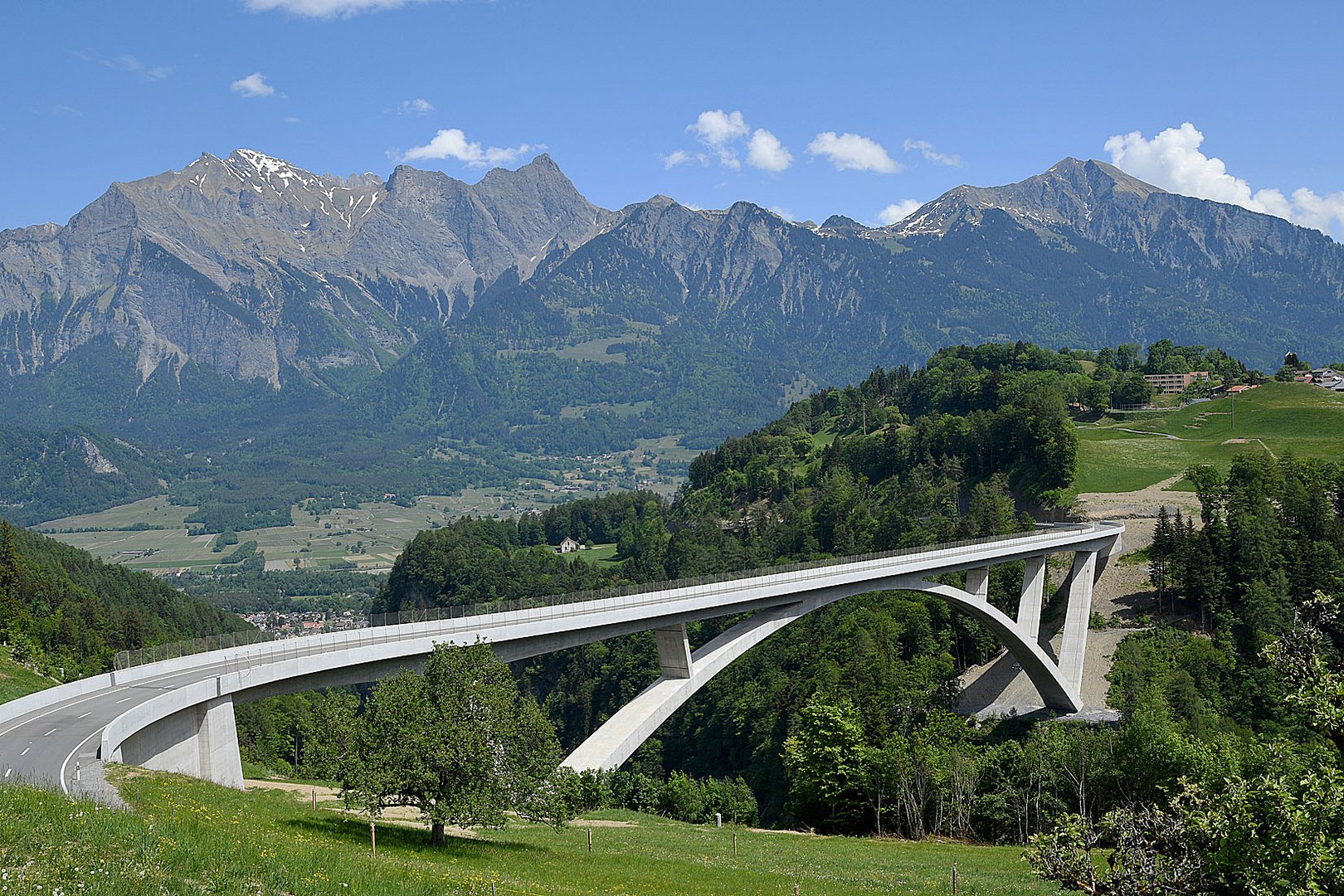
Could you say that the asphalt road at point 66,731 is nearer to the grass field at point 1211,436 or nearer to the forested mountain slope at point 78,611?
the forested mountain slope at point 78,611

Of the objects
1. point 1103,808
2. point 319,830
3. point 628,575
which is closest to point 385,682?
point 319,830

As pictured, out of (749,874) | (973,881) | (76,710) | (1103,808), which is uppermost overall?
(76,710)

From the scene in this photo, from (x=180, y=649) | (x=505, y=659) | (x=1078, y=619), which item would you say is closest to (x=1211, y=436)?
(x=1078, y=619)

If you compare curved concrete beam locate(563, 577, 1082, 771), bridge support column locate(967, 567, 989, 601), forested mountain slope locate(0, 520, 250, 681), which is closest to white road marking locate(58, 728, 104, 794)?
curved concrete beam locate(563, 577, 1082, 771)

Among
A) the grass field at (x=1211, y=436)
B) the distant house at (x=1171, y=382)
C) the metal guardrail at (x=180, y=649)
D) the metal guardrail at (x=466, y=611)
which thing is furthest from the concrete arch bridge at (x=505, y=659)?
the distant house at (x=1171, y=382)

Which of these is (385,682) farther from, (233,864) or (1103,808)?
(1103,808)

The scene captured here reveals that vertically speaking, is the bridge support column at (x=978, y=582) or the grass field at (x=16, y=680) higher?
the grass field at (x=16, y=680)

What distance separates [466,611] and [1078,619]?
50.4 m

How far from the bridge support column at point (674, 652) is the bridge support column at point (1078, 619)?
3799 cm

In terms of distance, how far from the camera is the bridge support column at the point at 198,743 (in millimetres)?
32875

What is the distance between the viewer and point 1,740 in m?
30.4

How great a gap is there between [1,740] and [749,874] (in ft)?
68.3

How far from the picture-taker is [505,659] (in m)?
45.5

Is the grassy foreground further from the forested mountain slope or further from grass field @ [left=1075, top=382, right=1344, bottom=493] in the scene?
grass field @ [left=1075, top=382, right=1344, bottom=493]
